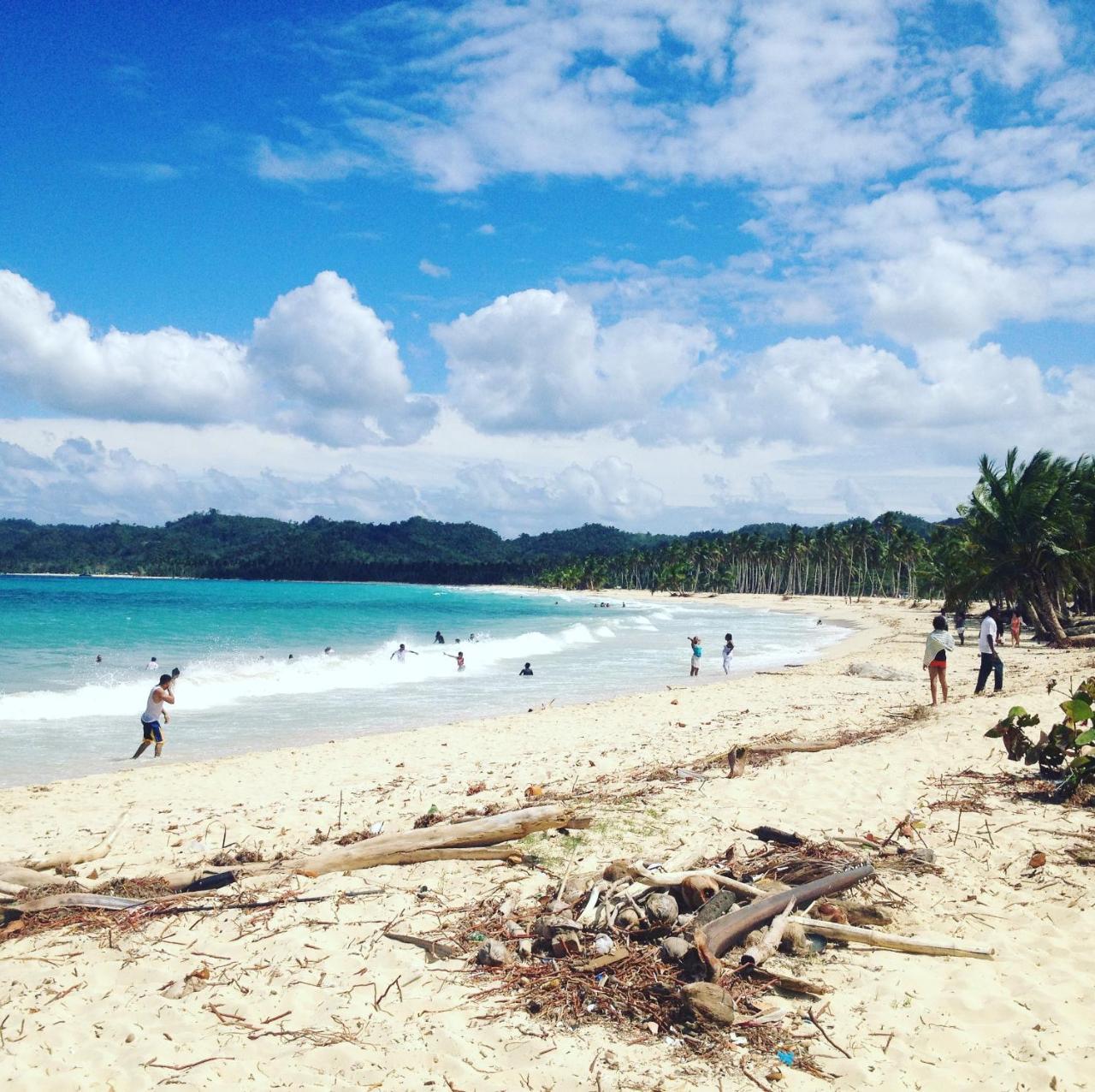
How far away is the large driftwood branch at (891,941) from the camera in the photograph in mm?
4672

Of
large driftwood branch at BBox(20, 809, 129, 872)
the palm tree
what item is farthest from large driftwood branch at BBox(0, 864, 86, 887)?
the palm tree

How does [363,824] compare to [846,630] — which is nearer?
[363,824]

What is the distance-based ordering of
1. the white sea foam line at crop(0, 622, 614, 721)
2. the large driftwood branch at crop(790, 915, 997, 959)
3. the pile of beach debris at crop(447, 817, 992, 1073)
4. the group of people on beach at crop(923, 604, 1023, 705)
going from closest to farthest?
the pile of beach debris at crop(447, 817, 992, 1073) → the large driftwood branch at crop(790, 915, 997, 959) → the group of people on beach at crop(923, 604, 1023, 705) → the white sea foam line at crop(0, 622, 614, 721)

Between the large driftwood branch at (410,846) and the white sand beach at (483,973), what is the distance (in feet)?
0.56

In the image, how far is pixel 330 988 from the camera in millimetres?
4453

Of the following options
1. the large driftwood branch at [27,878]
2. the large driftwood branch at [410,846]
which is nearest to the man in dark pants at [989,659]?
the large driftwood branch at [410,846]

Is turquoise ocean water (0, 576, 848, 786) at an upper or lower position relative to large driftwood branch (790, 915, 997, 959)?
lower

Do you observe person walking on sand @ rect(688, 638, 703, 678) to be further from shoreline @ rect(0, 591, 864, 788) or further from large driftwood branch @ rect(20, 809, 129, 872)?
large driftwood branch @ rect(20, 809, 129, 872)

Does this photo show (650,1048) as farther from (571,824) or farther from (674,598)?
(674,598)

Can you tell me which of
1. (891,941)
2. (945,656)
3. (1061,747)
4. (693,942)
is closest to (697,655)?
(945,656)

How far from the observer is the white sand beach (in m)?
3.72

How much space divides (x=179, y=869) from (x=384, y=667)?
23.4 metres

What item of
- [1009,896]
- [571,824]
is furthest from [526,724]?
[1009,896]

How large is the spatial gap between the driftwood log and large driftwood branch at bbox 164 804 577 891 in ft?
7.36
